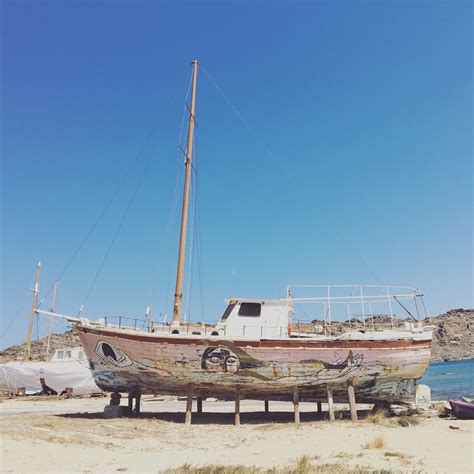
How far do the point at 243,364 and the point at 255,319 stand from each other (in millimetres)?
2569

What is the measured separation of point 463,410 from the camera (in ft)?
65.7

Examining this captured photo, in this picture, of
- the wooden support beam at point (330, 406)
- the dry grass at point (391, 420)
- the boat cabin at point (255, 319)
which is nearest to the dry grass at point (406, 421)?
the dry grass at point (391, 420)

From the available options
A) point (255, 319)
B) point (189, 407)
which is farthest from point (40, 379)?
point (255, 319)

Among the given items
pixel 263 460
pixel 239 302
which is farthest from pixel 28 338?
pixel 263 460

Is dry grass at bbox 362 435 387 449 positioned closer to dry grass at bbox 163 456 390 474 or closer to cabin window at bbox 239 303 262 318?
dry grass at bbox 163 456 390 474

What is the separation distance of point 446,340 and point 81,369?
119527mm

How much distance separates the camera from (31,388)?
112 feet

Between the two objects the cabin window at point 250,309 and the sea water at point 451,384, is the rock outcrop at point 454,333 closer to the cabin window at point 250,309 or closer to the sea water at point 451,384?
the sea water at point 451,384

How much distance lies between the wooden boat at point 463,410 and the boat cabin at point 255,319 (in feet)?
30.5

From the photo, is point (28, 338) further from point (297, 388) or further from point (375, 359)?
point (375, 359)

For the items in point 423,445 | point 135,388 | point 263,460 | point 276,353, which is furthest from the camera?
point 135,388

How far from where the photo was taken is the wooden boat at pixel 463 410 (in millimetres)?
19828

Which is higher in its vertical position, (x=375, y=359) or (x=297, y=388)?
(x=375, y=359)

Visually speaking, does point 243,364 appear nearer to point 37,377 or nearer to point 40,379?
point 40,379
